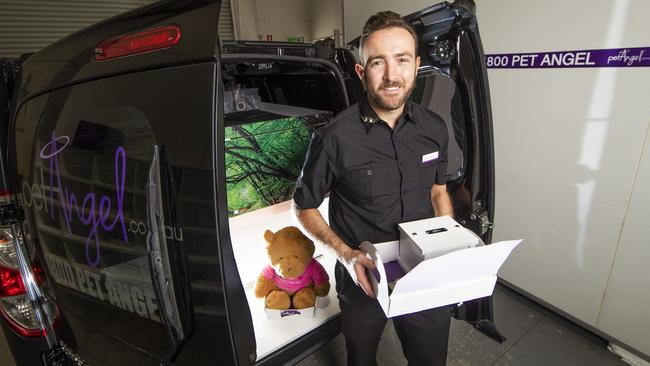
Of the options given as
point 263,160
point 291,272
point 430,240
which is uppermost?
point 263,160

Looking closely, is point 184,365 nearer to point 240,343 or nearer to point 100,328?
point 240,343

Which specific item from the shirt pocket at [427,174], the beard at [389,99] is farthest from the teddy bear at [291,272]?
the beard at [389,99]

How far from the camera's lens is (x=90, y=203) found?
866 mm

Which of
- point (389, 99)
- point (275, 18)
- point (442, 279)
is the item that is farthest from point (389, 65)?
point (275, 18)

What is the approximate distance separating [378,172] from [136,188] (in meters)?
0.83

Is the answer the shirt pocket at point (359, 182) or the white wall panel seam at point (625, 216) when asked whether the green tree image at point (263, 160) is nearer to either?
the shirt pocket at point (359, 182)

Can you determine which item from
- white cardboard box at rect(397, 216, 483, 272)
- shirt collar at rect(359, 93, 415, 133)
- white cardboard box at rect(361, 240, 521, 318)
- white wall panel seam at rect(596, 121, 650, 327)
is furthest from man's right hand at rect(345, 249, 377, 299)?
white wall panel seam at rect(596, 121, 650, 327)

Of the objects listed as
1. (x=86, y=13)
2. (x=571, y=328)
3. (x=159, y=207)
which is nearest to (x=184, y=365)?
(x=159, y=207)

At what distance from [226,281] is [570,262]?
2.24m

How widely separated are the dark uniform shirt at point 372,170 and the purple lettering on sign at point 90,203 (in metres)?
0.68

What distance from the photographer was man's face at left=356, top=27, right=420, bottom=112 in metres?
1.20

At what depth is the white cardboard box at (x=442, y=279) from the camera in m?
0.92

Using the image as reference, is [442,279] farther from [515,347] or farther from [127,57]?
[515,347]

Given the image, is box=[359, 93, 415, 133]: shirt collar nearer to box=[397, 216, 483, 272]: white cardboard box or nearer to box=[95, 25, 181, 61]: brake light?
box=[397, 216, 483, 272]: white cardboard box
